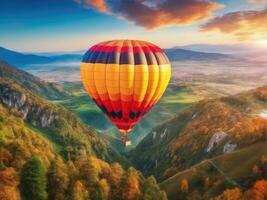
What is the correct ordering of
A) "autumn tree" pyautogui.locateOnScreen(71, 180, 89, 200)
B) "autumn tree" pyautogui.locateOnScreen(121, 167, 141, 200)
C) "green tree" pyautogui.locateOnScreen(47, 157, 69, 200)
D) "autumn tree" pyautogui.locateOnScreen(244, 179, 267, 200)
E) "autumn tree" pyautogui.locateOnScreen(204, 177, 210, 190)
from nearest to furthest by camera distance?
"green tree" pyautogui.locateOnScreen(47, 157, 69, 200)
"autumn tree" pyautogui.locateOnScreen(71, 180, 89, 200)
"autumn tree" pyautogui.locateOnScreen(121, 167, 141, 200)
"autumn tree" pyautogui.locateOnScreen(244, 179, 267, 200)
"autumn tree" pyautogui.locateOnScreen(204, 177, 210, 190)

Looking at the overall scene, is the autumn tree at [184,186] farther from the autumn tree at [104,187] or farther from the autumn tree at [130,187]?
the autumn tree at [104,187]

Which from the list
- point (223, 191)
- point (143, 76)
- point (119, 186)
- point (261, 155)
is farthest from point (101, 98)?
point (261, 155)

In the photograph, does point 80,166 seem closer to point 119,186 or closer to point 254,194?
point 119,186

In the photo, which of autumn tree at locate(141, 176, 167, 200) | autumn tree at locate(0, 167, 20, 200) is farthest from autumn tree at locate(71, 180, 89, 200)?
autumn tree at locate(141, 176, 167, 200)

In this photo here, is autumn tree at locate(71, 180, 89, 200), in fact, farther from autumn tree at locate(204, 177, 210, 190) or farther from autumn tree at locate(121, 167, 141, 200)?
autumn tree at locate(204, 177, 210, 190)

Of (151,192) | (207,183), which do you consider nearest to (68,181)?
(151,192)
